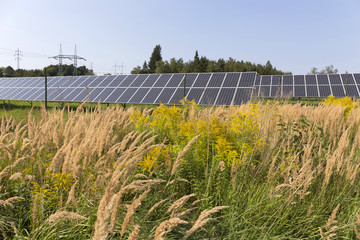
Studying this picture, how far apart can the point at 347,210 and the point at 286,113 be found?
2.65 meters

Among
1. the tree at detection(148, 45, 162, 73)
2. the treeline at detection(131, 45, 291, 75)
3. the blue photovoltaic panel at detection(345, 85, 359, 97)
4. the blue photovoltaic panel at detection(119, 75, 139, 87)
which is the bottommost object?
the blue photovoltaic panel at detection(345, 85, 359, 97)

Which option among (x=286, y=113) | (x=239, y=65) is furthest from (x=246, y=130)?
(x=239, y=65)

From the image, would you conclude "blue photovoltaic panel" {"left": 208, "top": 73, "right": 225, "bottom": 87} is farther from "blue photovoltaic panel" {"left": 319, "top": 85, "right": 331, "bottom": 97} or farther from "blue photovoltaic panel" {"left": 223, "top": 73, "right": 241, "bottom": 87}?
"blue photovoltaic panel" {"left": 319, "top": 85, "right": 331, "bottom": 97}

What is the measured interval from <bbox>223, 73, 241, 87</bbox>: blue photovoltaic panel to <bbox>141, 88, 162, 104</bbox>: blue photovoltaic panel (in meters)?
3.25

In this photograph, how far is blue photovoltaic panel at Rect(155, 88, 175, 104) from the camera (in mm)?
12484

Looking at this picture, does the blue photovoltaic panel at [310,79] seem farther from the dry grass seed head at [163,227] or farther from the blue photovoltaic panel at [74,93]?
the dry grass seed head at [163,227]

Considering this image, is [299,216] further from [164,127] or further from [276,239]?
[164,127]

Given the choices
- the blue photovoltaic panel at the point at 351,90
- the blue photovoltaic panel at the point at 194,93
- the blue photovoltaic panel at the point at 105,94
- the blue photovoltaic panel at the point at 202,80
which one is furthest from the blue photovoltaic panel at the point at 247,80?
the blue photovoltaic panel at the point at 105,94

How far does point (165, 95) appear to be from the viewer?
13016 millimetres

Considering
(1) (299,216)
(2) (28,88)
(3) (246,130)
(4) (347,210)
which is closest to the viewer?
(1) (299,216)

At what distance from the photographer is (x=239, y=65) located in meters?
56.7

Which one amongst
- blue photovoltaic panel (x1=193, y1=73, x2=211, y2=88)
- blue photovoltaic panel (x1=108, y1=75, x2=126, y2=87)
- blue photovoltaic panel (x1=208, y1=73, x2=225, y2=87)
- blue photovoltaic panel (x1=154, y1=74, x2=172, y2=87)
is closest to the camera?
blue photovoltaic panel (x1=208, y1=73, x2=225, y2=87)

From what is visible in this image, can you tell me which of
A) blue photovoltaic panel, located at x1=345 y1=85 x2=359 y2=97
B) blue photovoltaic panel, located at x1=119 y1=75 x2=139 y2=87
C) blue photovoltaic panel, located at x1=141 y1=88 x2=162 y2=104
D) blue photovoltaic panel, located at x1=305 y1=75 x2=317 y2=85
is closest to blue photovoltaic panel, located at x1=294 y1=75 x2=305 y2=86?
blue photovoltaic panel, located at x1=305 y1=75 x2=317 y2=85

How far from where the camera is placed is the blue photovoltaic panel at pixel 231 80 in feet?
43.2
